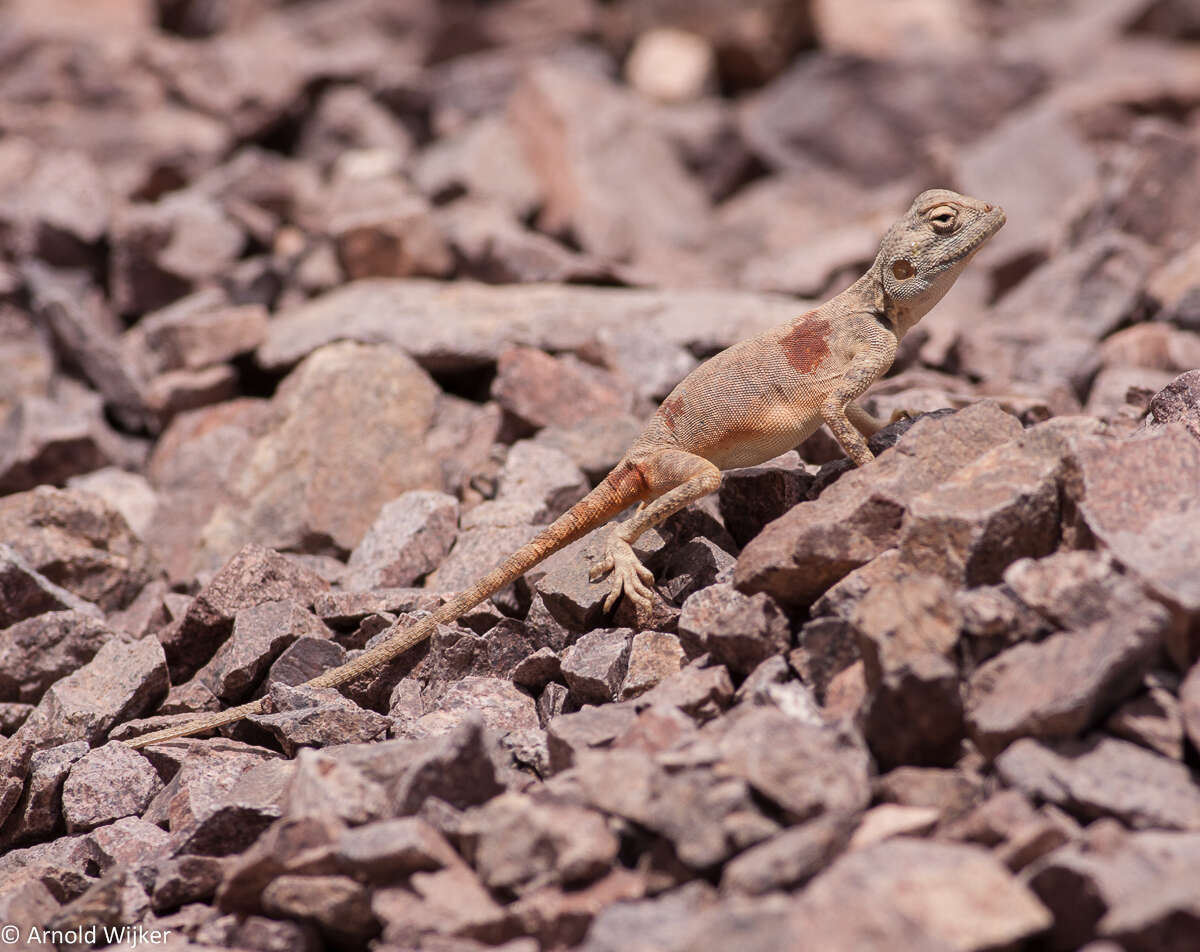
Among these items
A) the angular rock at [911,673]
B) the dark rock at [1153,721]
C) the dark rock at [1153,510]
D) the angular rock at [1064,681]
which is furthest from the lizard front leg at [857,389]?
the dark rock at [1153,721]

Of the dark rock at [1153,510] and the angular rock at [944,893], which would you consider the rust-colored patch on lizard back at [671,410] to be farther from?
the angular rock at [944,893]

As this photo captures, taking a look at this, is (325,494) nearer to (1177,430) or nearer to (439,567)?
(439,567)

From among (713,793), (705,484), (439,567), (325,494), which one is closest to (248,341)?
(325,494)

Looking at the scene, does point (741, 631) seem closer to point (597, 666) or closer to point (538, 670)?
point (597, 666)

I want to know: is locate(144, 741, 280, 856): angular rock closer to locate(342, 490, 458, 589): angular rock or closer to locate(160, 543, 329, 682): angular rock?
locate(160, 543, 329, 682): angular rock

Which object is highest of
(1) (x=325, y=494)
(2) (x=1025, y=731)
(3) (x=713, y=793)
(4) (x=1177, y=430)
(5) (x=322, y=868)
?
(4) (x=1177, y=430)

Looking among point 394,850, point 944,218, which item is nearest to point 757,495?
point 944,218
